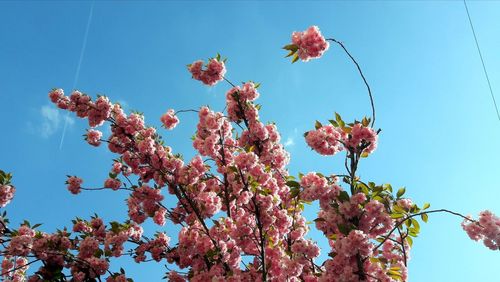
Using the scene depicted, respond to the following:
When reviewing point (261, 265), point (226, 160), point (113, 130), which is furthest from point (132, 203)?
point (261, 265)

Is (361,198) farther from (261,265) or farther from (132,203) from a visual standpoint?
(132,203)

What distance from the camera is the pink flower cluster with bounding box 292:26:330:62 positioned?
5.30 metres

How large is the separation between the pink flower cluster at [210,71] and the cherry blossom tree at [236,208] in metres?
0.02

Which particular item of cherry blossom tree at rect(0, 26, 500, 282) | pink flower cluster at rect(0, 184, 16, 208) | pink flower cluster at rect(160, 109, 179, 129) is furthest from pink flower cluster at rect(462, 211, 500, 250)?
pink flower cluster at rect(0, 184, 16, 208)

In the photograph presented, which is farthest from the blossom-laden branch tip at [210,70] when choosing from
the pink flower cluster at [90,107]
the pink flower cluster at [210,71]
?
the pink flower cluster at [90,107]

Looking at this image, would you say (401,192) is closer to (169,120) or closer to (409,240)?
(409,240)

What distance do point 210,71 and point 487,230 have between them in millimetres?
4552

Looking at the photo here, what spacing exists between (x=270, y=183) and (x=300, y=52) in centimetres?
205

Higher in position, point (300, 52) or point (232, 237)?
point (300, 52)

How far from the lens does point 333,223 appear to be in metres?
4.72

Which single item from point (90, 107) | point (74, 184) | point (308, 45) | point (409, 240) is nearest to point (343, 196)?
point (409, 240)

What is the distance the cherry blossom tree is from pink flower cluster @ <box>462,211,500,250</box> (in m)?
0.01

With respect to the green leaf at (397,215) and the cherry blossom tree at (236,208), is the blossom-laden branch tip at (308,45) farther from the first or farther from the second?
the green leaf at (397,215)

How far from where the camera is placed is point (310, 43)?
5293 mm
